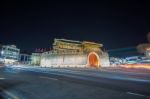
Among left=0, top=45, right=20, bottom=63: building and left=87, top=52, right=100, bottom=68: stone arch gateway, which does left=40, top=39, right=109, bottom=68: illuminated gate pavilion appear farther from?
left=0, top=45, right=20, bottom=63: building

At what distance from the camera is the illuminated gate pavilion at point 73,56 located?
282 feet

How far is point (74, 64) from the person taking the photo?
280 feet

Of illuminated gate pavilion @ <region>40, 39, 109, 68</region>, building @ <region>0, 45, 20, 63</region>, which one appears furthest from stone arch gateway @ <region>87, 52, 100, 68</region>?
building @ <region>0, 45, 20, 63</region>

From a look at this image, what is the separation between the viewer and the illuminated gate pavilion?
282 ft

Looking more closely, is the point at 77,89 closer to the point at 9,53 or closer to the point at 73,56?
the point at 73,56

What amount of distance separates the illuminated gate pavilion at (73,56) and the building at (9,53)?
57.9 meters

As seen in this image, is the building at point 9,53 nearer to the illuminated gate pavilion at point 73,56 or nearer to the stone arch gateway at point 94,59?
the illuminated gate pavilion at point 73,56

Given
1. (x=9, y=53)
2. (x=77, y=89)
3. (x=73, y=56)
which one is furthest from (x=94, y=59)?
(x=9, y=53)

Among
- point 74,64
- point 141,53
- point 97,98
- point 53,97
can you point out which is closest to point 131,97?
point 97,98

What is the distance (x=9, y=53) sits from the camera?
15200cm

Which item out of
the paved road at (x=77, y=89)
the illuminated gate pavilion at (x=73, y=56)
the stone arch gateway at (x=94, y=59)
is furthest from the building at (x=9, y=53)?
the paved road at (x=77, y=89)

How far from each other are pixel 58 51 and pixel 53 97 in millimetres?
83669

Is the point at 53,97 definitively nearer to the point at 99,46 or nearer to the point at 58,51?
the point at 58,51

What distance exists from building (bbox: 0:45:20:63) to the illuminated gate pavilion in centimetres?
5795
